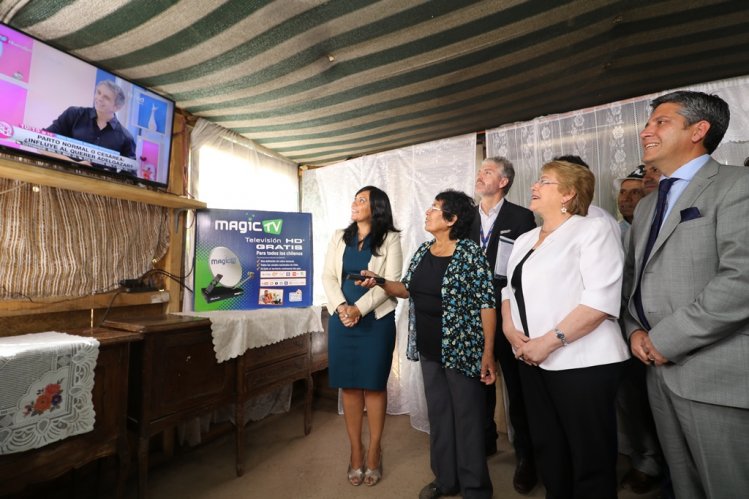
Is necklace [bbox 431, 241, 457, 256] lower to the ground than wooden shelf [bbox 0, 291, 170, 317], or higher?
higher

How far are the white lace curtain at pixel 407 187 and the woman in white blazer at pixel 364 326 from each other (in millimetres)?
909

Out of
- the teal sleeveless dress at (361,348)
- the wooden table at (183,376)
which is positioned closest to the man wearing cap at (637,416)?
the teal sleeveless dress at (361,348)

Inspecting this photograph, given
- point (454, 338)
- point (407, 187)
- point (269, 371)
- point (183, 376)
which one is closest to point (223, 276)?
point (269, 371)

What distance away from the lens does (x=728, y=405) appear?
3.58 ft

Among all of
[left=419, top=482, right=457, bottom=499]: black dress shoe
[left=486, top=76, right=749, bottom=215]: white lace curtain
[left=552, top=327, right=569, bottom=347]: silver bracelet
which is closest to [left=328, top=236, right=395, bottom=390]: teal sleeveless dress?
[left=419, top=482, right=457, bottom=499]: black dress shoe

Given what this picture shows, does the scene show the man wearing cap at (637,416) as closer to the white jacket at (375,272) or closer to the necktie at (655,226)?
the necktie at (655,226)

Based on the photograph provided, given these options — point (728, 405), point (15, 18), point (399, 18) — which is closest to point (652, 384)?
point (728, 405)

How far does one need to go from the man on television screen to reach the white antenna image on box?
34.8 inches

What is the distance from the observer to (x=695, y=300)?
117 centimetres

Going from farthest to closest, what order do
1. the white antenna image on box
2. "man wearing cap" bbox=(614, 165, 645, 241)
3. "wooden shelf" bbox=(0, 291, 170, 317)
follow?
the white antenna image on box < "man wearing cap" bbox=(614, 165, 645, 241) < "wooden shelf" bbox=(0, 291, 170, 317)

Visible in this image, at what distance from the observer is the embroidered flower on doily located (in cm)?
139

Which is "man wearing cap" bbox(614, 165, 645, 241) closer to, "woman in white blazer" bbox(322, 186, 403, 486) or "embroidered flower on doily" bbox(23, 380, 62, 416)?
"woman in white blazer" bbox(322, 186, 403, 486)

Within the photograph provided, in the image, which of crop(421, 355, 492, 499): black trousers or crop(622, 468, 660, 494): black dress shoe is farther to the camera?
crop(622, 468, 660, 494): black dress shoe

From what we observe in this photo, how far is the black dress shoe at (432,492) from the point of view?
191 cm
